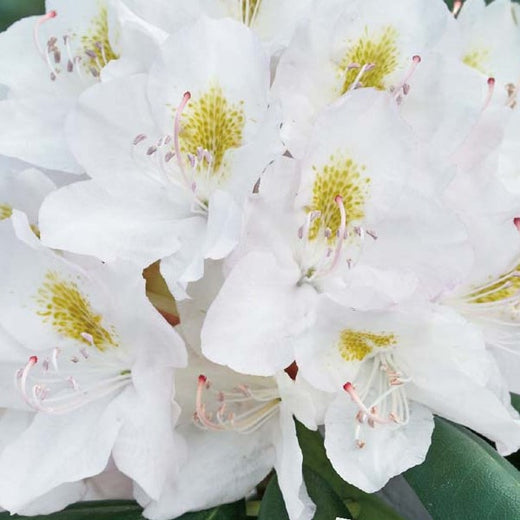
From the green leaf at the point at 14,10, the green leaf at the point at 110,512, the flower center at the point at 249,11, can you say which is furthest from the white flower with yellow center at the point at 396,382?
the green leaf at the point at 14,10

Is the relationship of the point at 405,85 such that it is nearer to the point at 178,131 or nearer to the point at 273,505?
the point at 178,131

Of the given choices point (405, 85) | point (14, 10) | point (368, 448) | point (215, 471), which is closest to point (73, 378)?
point (215, 471)

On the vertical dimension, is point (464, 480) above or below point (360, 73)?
below

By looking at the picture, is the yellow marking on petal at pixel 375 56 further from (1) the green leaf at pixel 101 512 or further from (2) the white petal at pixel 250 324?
(1) the green leaf at pixel 101 512

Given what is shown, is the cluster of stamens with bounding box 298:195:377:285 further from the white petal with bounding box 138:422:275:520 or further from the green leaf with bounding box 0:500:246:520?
the green leaf with bounding box 0:500:246:520

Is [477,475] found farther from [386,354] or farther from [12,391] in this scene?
[12,391]

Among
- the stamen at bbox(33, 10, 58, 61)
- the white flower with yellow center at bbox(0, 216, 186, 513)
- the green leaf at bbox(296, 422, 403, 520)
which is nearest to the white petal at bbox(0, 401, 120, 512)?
the white flower with yellow center at bbox(0, 216, 186, 513)
